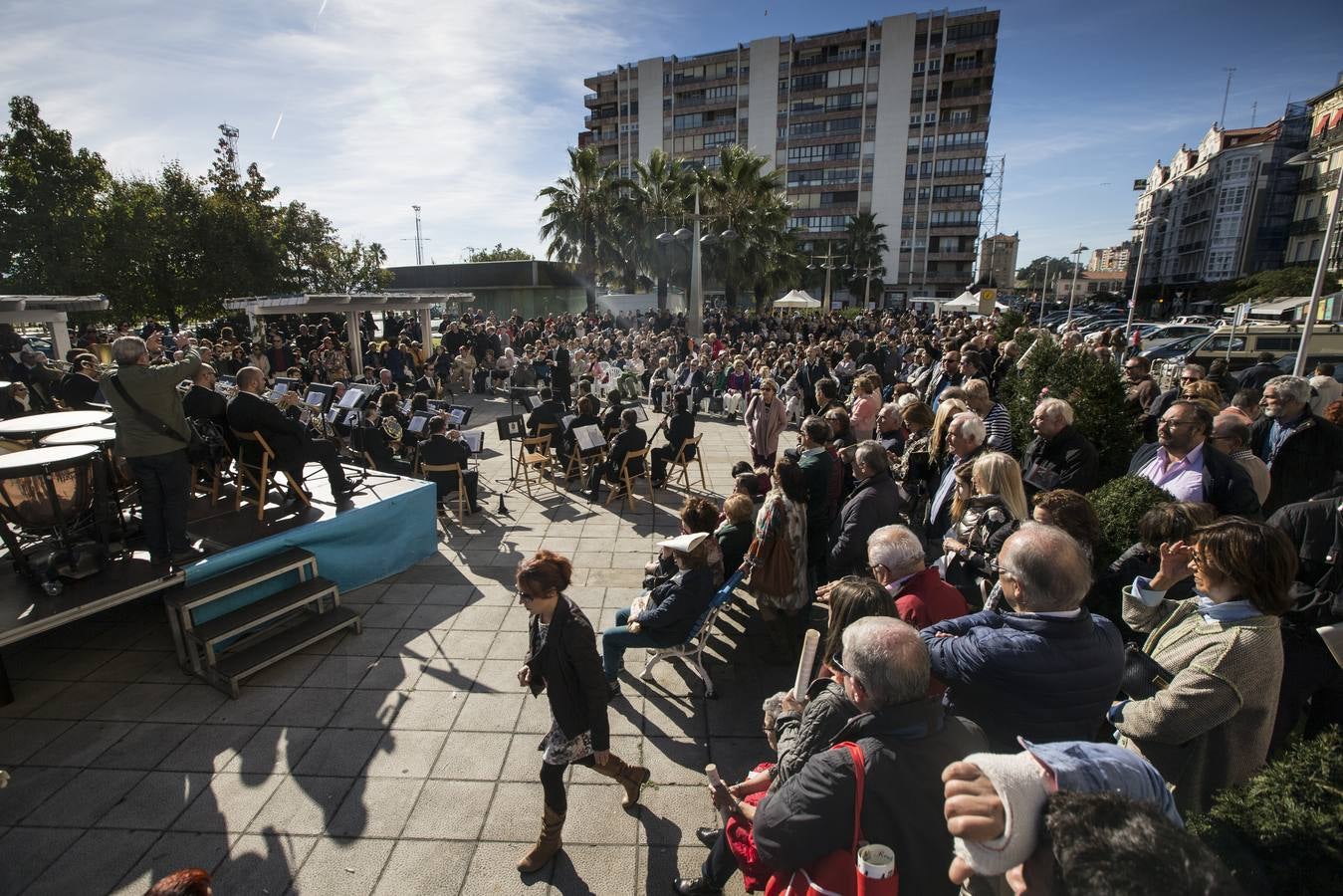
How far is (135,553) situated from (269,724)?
2.28 metres

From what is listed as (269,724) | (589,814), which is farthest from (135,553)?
(589,814)

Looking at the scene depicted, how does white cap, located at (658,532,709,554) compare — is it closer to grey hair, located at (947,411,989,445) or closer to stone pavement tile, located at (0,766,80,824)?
grey hair, located at (947,411,989,445)

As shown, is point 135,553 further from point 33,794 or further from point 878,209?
point 878,209

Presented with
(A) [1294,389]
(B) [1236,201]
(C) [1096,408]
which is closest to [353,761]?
(C) [1096,408]

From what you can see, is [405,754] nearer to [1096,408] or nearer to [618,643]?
[618,643]

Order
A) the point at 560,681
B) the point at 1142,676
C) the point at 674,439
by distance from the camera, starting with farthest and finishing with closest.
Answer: the point at 674,439 < the point at 560,681 < the point at 1142,676

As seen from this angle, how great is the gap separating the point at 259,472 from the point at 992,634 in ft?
21.7

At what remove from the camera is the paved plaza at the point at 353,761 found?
307cm

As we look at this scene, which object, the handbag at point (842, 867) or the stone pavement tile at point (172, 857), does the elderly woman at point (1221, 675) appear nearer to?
the handbag at point (842, 867)

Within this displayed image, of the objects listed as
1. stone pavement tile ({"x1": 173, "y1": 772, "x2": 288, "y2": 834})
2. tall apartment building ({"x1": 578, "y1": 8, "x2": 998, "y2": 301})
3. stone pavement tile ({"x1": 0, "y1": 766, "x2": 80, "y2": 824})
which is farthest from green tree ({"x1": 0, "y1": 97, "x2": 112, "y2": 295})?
tall apartment building ({"x1": 578, "y1": 8, "x2": 998, "y2": 301})

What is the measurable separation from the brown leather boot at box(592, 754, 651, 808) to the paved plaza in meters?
0.10

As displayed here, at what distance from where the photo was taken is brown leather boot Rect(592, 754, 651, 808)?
3.13 metres

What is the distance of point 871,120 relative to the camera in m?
55.5

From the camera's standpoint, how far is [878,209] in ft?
184
